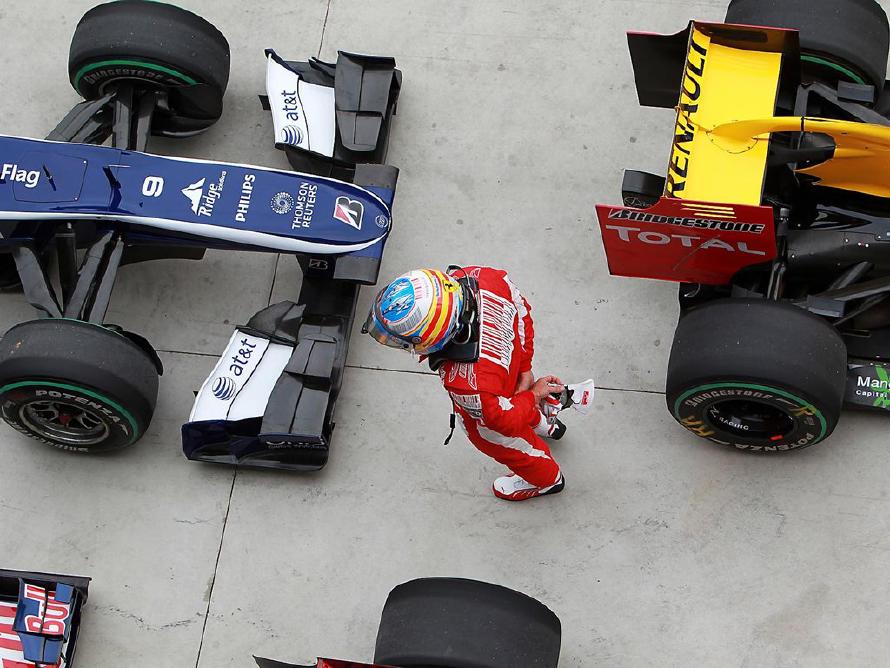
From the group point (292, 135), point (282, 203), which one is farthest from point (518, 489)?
point (292, 135)

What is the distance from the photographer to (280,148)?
716cm

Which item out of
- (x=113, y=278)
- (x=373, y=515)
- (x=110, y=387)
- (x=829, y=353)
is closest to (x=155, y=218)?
(x=113, y=278)

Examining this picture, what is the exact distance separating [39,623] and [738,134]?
3.86 meters

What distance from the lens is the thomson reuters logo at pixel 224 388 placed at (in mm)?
6398

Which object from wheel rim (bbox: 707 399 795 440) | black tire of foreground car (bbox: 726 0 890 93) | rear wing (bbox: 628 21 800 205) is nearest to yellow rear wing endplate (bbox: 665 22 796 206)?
rear wing (bbox: 628 21 800 205)

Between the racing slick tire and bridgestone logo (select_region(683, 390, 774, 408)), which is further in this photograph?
the racing slick tire

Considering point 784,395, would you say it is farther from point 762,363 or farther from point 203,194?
point 203,194

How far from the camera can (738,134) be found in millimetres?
6078

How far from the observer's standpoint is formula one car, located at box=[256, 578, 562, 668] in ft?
17.1

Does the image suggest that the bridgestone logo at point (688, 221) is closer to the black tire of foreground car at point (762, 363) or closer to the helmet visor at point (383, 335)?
the black tire of foreground car at point (762, 363)

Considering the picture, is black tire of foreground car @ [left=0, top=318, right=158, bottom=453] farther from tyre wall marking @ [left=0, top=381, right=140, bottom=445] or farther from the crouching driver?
the crouching driver

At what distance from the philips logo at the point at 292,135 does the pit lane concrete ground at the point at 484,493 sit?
44 cm

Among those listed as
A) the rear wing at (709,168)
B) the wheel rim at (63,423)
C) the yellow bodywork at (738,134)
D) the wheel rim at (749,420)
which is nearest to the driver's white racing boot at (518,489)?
the wheel rim at (749,420)

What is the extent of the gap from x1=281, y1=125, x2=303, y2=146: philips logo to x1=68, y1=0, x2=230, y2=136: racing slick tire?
47cm
